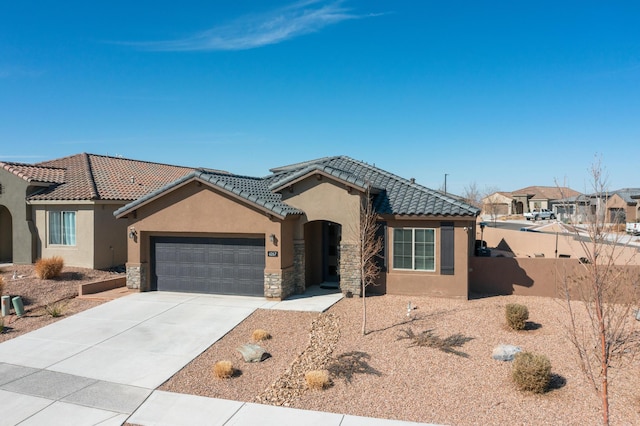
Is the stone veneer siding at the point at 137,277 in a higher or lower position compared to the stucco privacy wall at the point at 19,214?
lower

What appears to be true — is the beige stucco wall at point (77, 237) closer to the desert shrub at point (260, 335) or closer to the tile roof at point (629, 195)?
the desert shrub at point (260, 335)

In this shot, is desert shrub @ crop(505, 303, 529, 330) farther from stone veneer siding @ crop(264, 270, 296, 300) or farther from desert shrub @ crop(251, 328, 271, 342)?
stone veneer siding @ crop(264, 270, 296, 300)

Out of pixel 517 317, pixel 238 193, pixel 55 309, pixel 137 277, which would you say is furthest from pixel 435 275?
pixel 55 309

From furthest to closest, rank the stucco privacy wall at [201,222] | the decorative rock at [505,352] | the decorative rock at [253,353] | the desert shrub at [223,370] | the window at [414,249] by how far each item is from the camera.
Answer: the window at [414,249] → the stucco privacy wall at [201,222] → the decorative rock at [253,353] → the decorative rock at [505,352] → the desert shrub at [223,370]

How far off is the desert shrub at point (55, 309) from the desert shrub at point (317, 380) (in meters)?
10.0

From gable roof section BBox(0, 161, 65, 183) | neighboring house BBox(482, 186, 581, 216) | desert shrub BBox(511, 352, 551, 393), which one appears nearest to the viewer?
desert shrub BBox(511, 352, 551, 393)

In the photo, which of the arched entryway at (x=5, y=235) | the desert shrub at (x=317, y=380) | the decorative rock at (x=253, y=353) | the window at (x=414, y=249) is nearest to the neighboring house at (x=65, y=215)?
the arched entryway at (x=5, y=235)

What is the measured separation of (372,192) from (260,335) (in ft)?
23.2

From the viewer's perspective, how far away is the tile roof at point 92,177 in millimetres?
21375

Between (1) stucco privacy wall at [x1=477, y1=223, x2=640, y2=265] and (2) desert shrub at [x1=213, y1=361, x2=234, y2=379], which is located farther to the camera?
(1) stucco privacy wall at [x1=477, y1=223, x2=640, y2=265]

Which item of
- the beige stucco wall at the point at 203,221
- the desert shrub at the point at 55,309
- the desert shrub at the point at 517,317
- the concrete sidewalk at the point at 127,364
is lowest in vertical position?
the concrete sidewalk at the point at 127,364

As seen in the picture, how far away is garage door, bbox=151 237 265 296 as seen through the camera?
1677 cm

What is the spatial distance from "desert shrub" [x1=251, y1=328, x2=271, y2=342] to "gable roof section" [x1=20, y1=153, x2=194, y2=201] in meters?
12.9

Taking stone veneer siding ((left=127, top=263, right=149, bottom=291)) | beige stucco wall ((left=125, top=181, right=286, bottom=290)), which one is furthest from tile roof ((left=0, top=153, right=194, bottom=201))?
stone veneer siding ((left=127, top=263, right=149, bottom=291))
